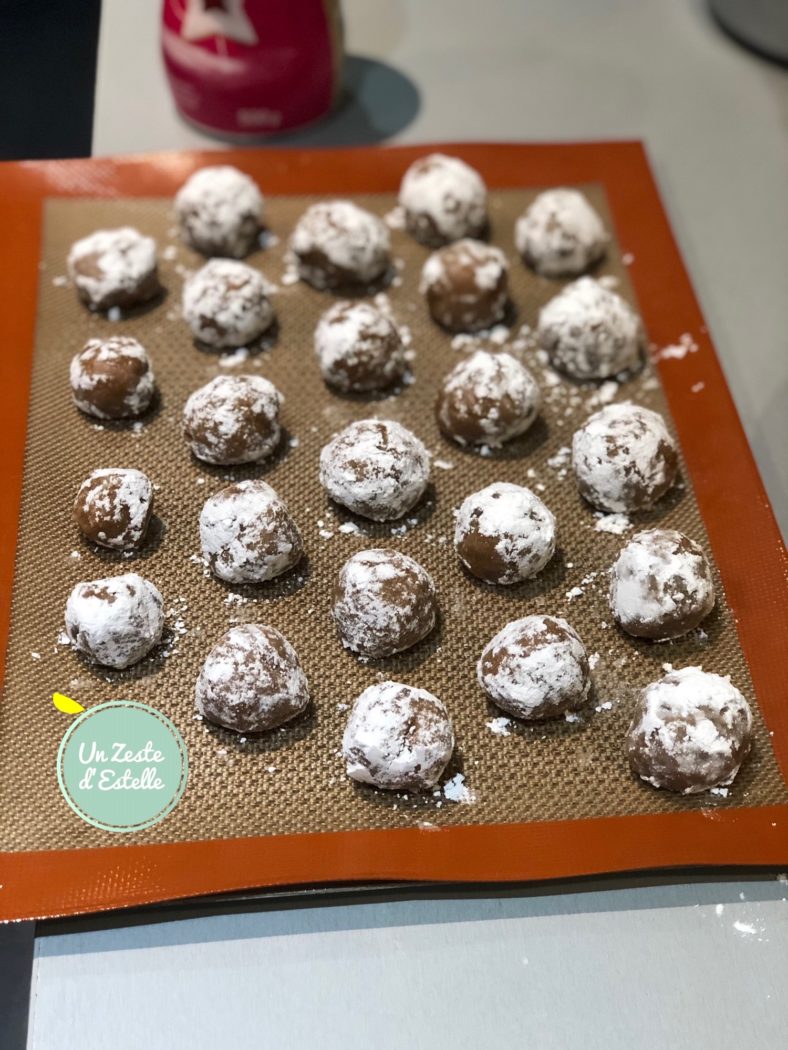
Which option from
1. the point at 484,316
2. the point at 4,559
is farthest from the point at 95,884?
the point at 484,316

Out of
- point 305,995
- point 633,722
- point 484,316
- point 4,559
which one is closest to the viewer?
point 305,995

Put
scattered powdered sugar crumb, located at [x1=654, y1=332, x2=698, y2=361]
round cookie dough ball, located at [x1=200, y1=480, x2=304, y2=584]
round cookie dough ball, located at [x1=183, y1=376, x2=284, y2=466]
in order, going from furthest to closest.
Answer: scattered powdered sugar crumb, located at [x1=654, y1=332, x2=698, y2=361], round cookie dough ball, located at [x1=183, y1=376, x2=284, y2=466], round cookie dough ball, located at [x1=200, y1=480, x2=304, y2=584]

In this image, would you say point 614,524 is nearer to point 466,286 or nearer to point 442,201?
point 466,286

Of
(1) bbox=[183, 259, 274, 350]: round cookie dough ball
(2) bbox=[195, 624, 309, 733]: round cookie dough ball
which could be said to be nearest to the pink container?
(1) bbox=[183, 259, 274, 350]: round cookie dough ball

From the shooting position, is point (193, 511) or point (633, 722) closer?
point (633, 722)

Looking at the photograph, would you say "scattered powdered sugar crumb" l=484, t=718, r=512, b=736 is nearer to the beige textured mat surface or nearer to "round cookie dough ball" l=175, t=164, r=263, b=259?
the beige textured mat surface

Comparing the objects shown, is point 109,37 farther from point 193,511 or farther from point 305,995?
point 305,995

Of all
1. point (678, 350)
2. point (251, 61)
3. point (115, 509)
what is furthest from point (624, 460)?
point (251, 61)
